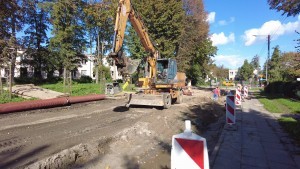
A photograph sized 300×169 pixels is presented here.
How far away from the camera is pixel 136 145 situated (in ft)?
26.2

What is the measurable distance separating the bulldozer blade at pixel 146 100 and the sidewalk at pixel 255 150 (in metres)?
5.61

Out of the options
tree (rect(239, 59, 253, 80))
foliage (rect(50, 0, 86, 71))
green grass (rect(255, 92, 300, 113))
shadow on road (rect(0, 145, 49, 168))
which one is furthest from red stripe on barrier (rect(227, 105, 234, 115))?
tree (rect(239, 59, 253, 80))

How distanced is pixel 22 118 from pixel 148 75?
789 cm

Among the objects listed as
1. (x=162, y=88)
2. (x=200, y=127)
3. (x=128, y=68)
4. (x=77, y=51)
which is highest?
(x=77, y=51)

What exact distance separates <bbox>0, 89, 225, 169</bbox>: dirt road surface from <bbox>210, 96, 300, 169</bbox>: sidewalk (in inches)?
27.2

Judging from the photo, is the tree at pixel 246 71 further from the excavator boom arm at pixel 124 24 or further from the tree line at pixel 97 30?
the excavator boom arm at pixel 124 24

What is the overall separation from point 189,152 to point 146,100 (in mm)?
12312

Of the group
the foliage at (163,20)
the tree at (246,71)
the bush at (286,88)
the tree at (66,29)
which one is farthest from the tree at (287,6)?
the tree at (246,71)

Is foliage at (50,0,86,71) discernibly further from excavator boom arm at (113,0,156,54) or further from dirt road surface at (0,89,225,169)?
dirt road surface at (0,89,225,169)

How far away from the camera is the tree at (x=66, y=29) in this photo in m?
40.9

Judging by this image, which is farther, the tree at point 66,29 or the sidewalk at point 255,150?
the tree at point 66,29

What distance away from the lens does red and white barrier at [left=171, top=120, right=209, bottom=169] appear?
287cm

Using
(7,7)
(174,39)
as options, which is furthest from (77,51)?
(7,7)

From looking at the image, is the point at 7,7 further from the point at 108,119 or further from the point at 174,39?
the point at 174,39
